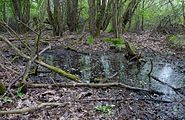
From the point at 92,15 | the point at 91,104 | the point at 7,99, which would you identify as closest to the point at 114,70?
the point at 91,104

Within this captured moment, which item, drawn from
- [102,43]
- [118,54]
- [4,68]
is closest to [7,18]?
[102,43]

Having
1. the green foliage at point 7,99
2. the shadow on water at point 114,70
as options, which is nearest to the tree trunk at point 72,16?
the shadow on water at point 114,70

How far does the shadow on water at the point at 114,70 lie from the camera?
8102 mm

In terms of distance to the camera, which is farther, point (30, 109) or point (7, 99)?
point (7, 99)

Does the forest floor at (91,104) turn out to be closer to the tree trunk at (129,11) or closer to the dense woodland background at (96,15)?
the dense woodland background at (96,15)

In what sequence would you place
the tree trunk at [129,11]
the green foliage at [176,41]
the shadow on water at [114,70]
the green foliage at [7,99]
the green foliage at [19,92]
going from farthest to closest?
the tree trunk at [129,11] < the green foliage at [176,41] < the shadow on water at [114,70] < the green foliage at [19,92] < the green foliage at [7,99]

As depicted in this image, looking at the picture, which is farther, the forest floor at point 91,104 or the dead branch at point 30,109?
the forest floor at point 91,104

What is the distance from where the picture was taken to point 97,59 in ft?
37.0

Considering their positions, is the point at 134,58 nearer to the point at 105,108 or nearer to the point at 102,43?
the point at 102,43

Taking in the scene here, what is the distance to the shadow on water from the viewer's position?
8102mm

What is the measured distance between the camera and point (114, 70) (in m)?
9.55

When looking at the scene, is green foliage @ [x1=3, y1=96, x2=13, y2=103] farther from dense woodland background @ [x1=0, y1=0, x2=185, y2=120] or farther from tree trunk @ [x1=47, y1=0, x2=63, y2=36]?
tree trunk @ [x1=47, y1=0, x2=63, y2=36]

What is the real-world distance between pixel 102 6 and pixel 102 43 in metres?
2.92

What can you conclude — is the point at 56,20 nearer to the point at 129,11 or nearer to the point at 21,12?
the point at 21,12
